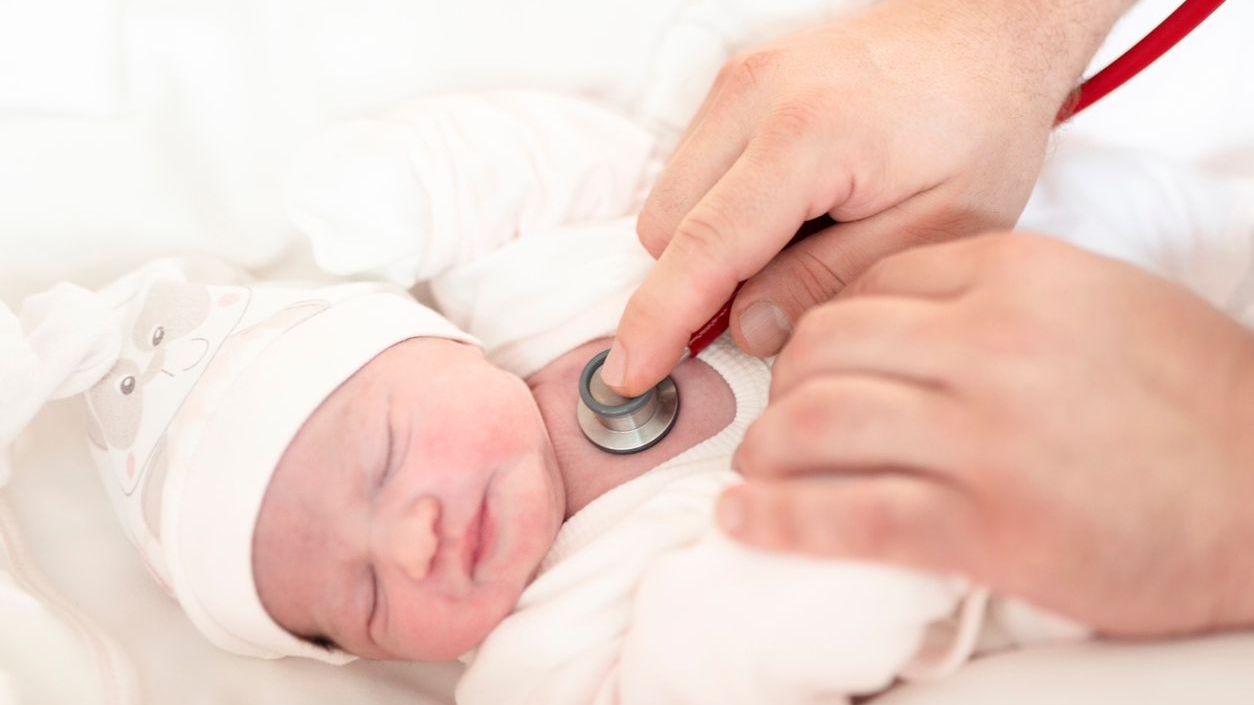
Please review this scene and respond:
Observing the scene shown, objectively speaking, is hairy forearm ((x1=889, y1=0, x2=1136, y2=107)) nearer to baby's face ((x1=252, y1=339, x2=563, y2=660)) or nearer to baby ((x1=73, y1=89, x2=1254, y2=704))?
baby ((x1=73, y1=89, x2=1254, y2=704))

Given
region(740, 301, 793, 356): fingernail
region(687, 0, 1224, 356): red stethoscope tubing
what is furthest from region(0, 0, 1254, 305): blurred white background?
region(740, 301, 793, 356): fingernail

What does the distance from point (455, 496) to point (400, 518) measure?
0.07m

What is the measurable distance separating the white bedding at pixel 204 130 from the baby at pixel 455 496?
0.12 metres

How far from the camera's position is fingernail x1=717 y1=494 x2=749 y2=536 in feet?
2.60

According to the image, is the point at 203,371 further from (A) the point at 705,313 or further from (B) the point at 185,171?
(A) the point at 705,313

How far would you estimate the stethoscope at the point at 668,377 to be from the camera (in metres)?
1.17

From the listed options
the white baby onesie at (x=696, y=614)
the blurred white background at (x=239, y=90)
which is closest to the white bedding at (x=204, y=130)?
the blurred white background at (x=239, y=90)

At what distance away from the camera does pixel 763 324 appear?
1114mm

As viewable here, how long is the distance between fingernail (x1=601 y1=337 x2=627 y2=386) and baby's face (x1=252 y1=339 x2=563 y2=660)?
0.48ft

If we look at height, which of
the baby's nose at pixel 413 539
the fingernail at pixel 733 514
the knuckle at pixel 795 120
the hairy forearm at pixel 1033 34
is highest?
the hairy forearm at pixel 1033 34

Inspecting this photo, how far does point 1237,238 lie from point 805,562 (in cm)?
83

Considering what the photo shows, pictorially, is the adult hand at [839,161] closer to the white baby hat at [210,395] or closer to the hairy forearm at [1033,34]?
the hairy forearm at [1033,34]

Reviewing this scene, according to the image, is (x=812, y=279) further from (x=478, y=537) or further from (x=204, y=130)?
(x=204, y=130)

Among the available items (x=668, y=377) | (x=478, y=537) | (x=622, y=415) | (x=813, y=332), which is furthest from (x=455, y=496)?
(x=813, y=332)
